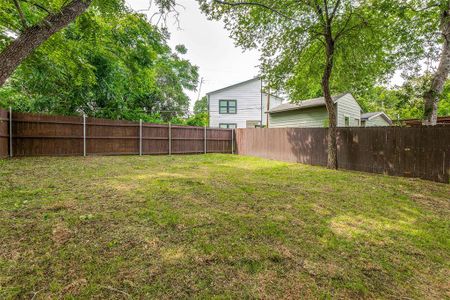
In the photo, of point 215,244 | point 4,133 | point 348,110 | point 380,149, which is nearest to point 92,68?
point 4,133

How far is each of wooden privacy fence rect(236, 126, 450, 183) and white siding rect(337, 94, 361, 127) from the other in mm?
4674

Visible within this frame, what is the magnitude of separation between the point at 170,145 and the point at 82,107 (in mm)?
5039

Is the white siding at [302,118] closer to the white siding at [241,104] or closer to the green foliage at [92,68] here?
the white siding at [241,104]

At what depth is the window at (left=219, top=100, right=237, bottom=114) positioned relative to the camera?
17547 millimetres

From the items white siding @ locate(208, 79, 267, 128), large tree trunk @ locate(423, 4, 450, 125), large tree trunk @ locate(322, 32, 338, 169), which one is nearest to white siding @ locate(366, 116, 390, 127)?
white siding @ locate(208, 79, 267, 128)

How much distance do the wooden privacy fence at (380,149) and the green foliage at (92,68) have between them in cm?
625

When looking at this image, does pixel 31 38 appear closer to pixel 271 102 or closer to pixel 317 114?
pixel 317 114

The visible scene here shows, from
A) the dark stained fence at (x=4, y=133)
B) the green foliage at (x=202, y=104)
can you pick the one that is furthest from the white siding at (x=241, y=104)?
the green foliage at (x=202, y=104)

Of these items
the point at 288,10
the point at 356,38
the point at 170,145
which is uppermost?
the point at 288,10

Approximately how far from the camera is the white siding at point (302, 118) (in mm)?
11720

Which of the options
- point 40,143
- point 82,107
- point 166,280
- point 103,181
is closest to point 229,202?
point 166,280

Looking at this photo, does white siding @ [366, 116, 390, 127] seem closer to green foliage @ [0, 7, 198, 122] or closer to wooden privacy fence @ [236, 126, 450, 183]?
wooden privacy fence @ [236, 126, 450, 183]

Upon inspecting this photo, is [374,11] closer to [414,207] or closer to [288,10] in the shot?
Answer: [288,10]

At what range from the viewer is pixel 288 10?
6785 mm
